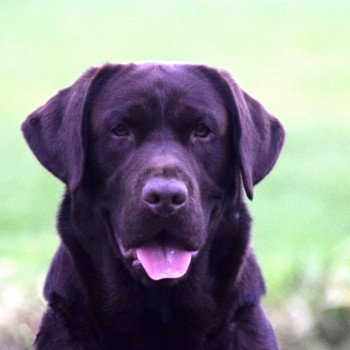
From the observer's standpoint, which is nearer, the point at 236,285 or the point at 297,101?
the point at 236,285

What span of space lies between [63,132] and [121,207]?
0.48 m

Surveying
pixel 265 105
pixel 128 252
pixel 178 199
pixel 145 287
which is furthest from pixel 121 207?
pixel 265 105

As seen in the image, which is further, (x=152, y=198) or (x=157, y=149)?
(x=157, y=149)

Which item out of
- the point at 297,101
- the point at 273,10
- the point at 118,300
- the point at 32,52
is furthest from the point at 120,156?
A: the point at 273,10

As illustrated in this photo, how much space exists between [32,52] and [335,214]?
60.0 ft

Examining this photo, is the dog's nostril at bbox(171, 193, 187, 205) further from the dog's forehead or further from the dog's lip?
the dog's forehead

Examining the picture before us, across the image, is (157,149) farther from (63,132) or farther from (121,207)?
(63,132)

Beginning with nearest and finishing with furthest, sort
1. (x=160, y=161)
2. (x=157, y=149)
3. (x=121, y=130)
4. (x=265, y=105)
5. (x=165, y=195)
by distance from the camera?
(x=165, y=195)
(x=160, y=161)
(x=157, y=149)
(x=121, y=130)
(x=265, y=105)

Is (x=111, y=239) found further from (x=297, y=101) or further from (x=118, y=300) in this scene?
(x=297, y=101)

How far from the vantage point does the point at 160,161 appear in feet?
19.4

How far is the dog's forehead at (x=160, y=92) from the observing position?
616 cm


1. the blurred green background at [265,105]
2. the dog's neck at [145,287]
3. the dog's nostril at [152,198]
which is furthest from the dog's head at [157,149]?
the blurred green background at [265,105]

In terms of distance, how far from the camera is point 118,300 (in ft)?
20.5

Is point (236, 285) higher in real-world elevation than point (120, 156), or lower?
lower
